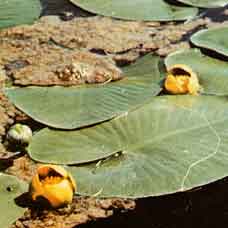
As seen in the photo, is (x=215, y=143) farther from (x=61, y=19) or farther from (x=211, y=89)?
(x=61, y=19)

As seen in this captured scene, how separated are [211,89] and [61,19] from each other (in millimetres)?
718

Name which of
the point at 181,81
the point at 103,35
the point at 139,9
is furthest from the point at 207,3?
the point at 181,81

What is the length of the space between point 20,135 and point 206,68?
0.65m

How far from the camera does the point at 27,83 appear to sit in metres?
1.84

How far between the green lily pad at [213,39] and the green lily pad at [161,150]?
0.31 m

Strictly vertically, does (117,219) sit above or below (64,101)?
below

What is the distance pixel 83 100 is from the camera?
172 cm

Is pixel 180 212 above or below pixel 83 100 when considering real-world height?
below

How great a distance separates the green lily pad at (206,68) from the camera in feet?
5.98

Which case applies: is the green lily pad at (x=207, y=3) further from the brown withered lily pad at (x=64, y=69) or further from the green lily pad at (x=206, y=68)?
the brown withered lily pad at (x=64, y=69)

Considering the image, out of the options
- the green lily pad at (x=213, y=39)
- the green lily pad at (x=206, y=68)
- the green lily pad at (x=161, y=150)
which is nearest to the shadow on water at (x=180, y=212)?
the green lily pad at (x=161, y=150)

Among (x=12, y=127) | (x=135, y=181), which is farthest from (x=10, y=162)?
(x=135, y=181)

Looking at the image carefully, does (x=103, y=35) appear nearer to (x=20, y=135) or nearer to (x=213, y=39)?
(x=213, y=39)

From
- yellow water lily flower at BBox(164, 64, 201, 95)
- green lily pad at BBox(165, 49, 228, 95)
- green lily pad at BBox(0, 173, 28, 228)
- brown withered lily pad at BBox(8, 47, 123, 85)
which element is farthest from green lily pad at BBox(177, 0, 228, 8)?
green lily pad at BBox(0, 173, 28, 228)
